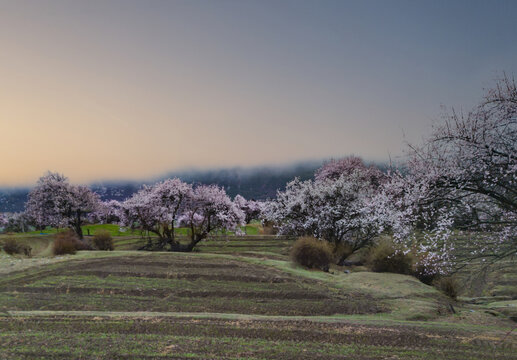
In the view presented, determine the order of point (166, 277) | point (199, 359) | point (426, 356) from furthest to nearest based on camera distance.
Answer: point (166, 277)
point (426, 356)
point (199, 359)

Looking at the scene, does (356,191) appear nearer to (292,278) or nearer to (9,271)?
(292,278)

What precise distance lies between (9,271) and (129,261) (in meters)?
7.88

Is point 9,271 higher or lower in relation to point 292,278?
higher

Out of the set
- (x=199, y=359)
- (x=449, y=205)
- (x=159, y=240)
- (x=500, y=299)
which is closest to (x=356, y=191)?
(x=500, y=299)

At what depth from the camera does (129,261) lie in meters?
27.3

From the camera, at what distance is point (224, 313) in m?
16.9

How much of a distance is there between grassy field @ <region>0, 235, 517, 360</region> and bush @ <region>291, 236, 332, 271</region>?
1.38 m

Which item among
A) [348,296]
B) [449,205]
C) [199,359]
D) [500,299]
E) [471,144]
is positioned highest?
[471,144]

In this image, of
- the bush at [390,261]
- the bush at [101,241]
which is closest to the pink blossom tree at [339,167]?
the bush at [390,261]

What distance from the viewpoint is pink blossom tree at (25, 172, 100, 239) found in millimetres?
50125

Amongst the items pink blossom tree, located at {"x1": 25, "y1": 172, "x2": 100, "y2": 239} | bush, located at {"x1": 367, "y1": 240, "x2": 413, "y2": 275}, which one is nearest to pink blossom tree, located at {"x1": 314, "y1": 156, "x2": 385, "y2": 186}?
bush, located at {"x1": 367, "y1": 240, "x2": 413, "y2": 275}

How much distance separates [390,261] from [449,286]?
4462 mm

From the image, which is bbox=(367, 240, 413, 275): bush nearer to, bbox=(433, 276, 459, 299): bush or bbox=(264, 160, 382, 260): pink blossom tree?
bbox=(433, 276, 459, 299): bush

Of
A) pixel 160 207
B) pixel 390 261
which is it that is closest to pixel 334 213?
pixel 390 261
